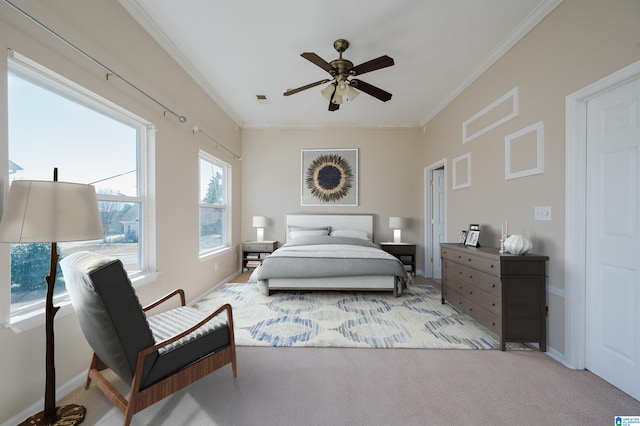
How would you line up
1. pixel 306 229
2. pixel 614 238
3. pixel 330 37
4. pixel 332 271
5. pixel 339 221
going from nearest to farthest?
pixel 614 238
pixel 330 37
pixel 332 271
pixel 306 229
pixel 339 221

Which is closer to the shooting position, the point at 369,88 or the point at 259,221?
the point at 369,88

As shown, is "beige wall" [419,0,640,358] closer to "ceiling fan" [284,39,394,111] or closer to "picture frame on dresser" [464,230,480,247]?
"picture frame on dresser" [464,230,480,247]

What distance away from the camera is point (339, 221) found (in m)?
5.10

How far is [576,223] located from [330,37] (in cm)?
269

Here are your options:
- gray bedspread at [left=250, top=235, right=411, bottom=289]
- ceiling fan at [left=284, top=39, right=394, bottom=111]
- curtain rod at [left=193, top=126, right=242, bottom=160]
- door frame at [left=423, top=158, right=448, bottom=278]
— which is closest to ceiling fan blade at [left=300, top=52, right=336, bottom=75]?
Result: ceiling fan at [left=284, top=39, right=394, bottom=111]

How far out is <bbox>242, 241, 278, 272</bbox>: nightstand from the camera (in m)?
4.86

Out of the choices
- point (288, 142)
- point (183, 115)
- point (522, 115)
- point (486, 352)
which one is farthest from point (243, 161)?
point (486, 352)

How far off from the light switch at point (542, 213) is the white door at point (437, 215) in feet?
7.55

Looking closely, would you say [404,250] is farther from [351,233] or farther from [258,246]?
[258,246]

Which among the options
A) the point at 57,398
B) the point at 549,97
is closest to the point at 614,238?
the point at 549,97

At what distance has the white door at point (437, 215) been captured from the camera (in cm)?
460

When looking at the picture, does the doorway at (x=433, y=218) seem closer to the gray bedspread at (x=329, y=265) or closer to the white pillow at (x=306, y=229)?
the gray bedspread at (x=329, y=265)

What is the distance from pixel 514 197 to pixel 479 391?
6.01 feet

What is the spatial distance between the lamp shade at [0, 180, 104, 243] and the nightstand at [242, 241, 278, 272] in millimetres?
3608
